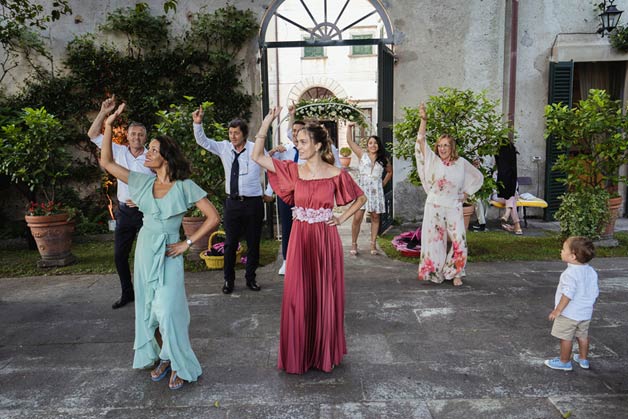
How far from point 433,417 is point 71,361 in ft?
9.28

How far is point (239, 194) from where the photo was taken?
5.60 meters

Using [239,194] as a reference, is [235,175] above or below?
above

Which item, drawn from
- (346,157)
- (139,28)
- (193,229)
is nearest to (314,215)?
(193,229)

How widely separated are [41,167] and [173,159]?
459 cm

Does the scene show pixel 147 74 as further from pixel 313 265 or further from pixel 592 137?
pixel 592 137

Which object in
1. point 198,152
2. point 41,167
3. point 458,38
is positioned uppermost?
point 458,38

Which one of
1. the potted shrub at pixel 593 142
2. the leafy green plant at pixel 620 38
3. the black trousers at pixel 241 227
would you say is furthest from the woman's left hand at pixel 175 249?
the leafy green plant at pixel 620 38

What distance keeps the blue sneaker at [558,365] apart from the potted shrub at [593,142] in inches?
173

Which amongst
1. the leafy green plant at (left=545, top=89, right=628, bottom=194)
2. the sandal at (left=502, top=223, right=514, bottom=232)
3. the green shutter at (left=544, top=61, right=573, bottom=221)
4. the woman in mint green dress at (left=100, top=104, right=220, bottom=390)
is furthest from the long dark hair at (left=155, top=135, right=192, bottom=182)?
the green shutter at (left=544, top=61, right=573, bottom=221)

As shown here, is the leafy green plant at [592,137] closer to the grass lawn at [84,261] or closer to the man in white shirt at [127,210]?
the grass lawn at [84,261]

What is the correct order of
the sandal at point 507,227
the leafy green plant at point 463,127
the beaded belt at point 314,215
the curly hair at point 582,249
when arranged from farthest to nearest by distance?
the sandal at point 507,227 → the leafy green plant at point 463,127 → the beaded belt at point 314,215 → the curly hair at point 582,249

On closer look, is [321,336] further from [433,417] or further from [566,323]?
[566,323]

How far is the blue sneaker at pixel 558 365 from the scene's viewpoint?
3652 mm

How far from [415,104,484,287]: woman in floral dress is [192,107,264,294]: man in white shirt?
1938 mm
